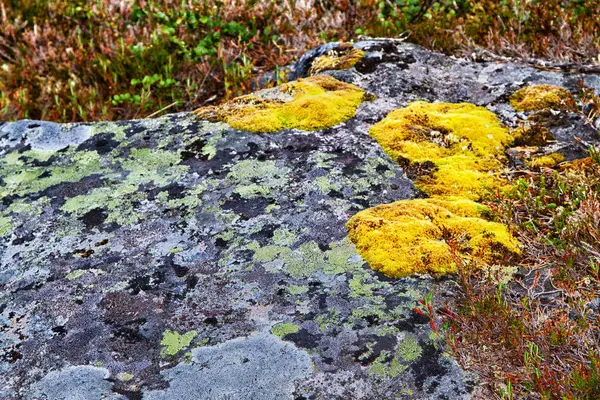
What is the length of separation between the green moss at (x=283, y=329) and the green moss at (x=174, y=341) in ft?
1.11

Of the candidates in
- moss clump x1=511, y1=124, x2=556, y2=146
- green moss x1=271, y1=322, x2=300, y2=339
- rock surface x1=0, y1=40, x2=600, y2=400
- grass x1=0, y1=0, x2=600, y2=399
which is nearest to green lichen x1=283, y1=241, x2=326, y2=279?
rock surface x1=0, y1=40, x2=600, y2=400

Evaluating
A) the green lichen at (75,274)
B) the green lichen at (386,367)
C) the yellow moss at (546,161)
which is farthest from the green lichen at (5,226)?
the yellow moss at (546,161)

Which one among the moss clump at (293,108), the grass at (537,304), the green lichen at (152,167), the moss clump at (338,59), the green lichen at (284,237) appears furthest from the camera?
the moss clump at (338,59)

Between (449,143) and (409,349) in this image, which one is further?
(449,143)

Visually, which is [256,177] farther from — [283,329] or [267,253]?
[283,329]

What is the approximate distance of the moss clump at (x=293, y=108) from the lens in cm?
380

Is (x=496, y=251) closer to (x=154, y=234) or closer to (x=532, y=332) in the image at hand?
(x=532, y=332)

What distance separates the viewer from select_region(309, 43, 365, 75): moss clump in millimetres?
4539

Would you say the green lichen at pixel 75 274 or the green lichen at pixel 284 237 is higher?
the green lichen at pixel 284 237

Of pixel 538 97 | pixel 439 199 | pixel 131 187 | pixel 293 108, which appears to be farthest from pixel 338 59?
pixel 131 187

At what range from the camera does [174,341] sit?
2.34 meters

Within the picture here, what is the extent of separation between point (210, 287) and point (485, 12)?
214 inches

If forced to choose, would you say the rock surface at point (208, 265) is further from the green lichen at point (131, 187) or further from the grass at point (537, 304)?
the grass at point (537, 304)

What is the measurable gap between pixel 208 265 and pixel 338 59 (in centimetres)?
251
